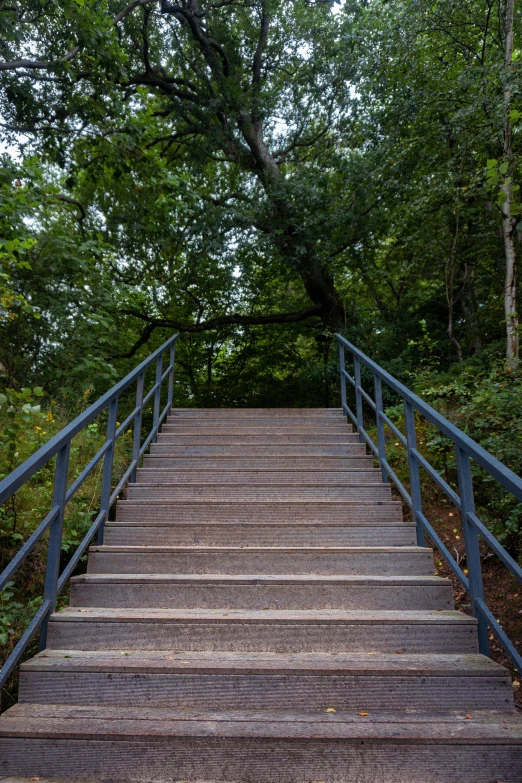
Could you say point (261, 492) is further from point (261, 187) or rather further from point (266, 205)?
point (261, 187)

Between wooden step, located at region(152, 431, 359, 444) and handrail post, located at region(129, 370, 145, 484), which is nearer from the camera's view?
handrail post, located at region(129, 370, 145, 484)

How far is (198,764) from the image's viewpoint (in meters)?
1.65

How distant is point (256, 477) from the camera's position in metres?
3.84

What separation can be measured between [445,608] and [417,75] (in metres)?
7.92

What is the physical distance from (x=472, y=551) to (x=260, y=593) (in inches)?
40.9

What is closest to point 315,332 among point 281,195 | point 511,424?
point 281,195

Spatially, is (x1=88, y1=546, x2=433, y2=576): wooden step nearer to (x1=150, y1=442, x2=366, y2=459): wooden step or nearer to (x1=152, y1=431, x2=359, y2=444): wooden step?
(x1=150, y1=442, x2=366, y2=459): wooden step

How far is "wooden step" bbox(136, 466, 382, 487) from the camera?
379 centimetres

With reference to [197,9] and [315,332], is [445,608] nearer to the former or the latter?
[315,332]

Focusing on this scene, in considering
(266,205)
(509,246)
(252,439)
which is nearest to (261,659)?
(252,439)

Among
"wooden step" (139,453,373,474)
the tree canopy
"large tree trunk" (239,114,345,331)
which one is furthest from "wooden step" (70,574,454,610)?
"large tree trunk" (239,114,345,331)

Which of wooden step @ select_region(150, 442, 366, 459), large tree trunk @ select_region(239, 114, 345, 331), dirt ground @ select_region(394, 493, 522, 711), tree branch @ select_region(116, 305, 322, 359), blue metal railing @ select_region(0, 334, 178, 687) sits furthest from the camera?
tree branch @ select_region(116, 305, 322, 359)

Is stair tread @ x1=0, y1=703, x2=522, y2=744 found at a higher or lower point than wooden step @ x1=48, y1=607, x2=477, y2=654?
lower

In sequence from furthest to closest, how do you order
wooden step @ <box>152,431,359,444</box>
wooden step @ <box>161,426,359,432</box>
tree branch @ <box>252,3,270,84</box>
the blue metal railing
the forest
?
1. tree branch @ <box>252,3,270,84</box>
2. the forest
3. wooden step @ <box>161,426,359,432</box>
4. wooden step @ <box>152,431,359,444</box>
5. the blue metal railing
